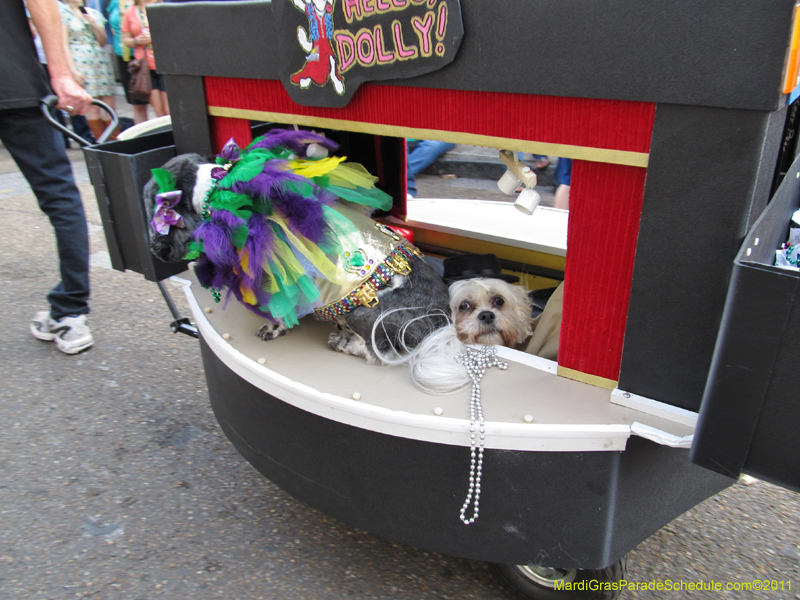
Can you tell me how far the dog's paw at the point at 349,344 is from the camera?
5.21ft

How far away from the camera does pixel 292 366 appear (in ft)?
4.96

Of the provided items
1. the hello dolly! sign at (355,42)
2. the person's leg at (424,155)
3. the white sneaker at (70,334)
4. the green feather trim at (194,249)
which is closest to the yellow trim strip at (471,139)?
the hello dolly! sign at (355,42)

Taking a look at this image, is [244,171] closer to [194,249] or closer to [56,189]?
[194,249]

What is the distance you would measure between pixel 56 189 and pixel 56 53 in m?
0.52

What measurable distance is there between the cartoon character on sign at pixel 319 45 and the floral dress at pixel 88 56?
4694 mm

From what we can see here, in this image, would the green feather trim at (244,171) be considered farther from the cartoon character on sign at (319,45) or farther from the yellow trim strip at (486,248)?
the yellow trim strip at (486,248)

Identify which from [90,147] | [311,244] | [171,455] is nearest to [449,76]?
[311,244]

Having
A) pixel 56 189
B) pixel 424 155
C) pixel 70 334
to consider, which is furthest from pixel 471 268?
pixel 424 155

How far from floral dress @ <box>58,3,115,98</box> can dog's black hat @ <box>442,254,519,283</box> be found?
4.75m

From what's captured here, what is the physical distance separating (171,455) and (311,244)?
1114 mm

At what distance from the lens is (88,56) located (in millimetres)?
5410

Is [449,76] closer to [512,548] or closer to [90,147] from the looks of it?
[512,548]

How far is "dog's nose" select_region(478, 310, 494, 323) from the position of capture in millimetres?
1616

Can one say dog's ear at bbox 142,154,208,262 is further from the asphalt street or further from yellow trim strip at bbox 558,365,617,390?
yellow trim strip at bbox 558,365,617,390
